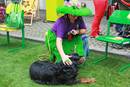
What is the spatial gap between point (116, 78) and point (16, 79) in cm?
158

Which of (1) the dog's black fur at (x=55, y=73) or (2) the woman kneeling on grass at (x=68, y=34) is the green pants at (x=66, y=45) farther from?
(1) the dog's black fur at (x=55, y=73)

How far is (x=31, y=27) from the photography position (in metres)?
9.77

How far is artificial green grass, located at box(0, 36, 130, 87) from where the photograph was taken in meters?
4.97

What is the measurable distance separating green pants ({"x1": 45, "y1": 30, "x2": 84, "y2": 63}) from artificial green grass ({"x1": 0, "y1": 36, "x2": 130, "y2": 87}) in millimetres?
402

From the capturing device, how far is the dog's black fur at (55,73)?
4.76 metres

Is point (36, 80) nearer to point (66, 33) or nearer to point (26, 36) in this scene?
point (66, 33)

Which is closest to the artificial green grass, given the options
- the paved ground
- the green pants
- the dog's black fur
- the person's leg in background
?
the dog's black fur

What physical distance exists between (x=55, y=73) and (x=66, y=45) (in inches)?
29.3

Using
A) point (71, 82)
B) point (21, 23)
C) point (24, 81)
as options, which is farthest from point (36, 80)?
point (21, 23)

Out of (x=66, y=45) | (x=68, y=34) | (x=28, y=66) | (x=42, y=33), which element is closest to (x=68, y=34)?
(x=68, y=34)

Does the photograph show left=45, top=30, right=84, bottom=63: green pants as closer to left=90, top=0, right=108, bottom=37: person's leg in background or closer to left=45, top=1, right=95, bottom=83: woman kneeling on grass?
left=45, top=1, right=95, bottom=83: woman kneeling on grass

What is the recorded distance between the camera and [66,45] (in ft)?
17.6

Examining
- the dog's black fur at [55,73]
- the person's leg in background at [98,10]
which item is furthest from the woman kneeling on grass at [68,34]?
the person's leg in background at [98,10]

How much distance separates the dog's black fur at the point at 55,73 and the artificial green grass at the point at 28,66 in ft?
0.40
